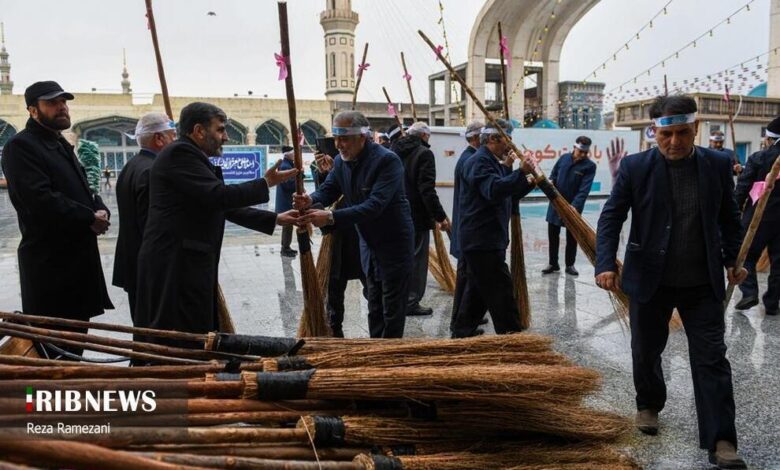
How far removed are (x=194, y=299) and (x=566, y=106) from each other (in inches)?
1207

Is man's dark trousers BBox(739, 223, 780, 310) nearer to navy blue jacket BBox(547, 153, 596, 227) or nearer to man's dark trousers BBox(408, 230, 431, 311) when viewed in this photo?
navy blue jacket BBox(547, 153, 596, 227)

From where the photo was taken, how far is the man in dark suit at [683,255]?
2.79 meters

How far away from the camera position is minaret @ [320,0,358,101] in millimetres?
56906

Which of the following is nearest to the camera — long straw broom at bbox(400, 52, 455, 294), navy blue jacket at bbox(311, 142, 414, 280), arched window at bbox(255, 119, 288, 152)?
navy blue jacket at bbox(311, 142, 414, 280)

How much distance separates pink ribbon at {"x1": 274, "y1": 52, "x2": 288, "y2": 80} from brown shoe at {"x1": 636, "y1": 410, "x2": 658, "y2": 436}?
2.50m

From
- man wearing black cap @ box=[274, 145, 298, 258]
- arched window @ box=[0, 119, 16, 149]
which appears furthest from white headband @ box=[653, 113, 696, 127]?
arched window @ box=[0, 119, 16, 149]

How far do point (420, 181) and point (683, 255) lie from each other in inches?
115

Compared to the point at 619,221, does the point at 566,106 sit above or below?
above

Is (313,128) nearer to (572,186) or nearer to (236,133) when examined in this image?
(236,133)

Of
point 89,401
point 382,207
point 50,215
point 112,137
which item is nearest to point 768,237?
point 382,207

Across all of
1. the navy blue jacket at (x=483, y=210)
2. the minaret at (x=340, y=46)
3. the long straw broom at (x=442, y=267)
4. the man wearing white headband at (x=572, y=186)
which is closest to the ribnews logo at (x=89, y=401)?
the navy blue jacket at (x=483, y=210)

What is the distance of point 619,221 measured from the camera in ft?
10.4

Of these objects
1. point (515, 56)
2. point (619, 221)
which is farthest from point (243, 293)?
point (515, 56)

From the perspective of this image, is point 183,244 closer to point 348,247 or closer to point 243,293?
point 348,247
